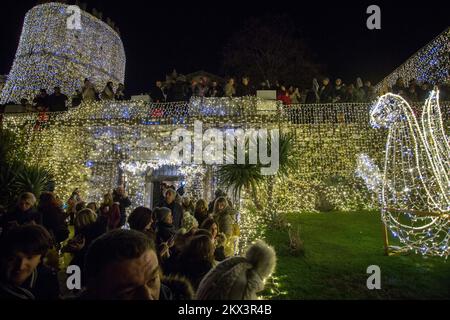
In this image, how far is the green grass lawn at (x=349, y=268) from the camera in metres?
5.50

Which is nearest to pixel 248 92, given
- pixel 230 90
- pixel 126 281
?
pixel 230 90

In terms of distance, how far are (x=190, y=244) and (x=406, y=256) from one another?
6037 millimetres

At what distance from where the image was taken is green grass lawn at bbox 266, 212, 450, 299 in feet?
18.0

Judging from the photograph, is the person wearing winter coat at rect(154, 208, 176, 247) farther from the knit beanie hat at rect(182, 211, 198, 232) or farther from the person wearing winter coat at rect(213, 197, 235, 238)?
the person wearing winter coat at rect(213, 197, 235, 238)

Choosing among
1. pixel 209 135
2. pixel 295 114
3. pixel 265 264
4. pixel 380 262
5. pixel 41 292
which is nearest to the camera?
pixel 265 264

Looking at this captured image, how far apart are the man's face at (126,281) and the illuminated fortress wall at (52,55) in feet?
68.7

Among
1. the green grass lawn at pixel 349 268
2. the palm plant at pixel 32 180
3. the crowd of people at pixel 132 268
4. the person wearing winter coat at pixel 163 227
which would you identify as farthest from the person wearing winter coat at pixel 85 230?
the palm plant at pixel 32 180

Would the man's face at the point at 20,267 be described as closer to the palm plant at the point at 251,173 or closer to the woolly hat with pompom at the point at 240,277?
the woolly hat with pompom at the point at 240,277

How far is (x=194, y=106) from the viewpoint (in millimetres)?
13086

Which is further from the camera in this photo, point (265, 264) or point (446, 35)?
point (446, 35)

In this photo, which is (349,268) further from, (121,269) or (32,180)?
(32,180)

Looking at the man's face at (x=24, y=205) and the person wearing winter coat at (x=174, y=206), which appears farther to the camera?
the person wearing winter coat at (x=174, y=206)

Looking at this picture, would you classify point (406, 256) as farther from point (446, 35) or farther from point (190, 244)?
point (446, 35)
